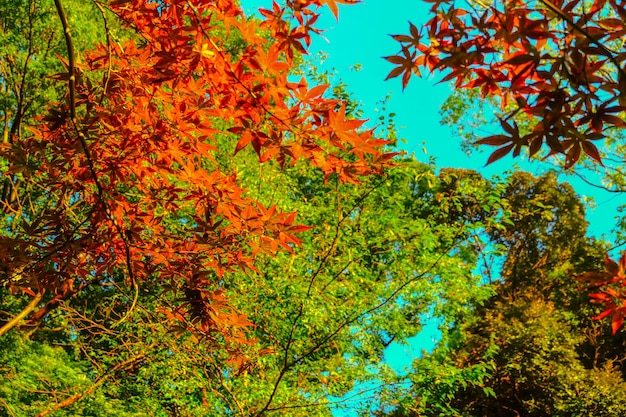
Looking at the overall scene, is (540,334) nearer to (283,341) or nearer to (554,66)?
(283,341)

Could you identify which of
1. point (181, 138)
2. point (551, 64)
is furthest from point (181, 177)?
point (551, 64)

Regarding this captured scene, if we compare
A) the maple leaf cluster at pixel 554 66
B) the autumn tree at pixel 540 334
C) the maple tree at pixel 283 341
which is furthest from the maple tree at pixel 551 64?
the autumn tree at pixel 540 334

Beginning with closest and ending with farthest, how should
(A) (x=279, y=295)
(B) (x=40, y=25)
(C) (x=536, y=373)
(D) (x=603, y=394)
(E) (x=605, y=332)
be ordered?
(A) (x=279, y=295), (B) (x=40, y=25), (D) (x=603, y=394), (C) (x=536, y=373), (E) (x=605, y=332)

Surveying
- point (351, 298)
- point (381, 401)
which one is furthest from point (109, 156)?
point (351, 298)

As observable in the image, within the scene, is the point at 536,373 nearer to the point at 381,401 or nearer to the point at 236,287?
the point at 381,401

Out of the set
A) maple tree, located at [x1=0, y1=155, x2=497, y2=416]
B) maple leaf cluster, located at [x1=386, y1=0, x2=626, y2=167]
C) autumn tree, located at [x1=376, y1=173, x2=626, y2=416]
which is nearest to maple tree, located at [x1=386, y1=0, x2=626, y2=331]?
maple leaf cluster, located at [x1=386, y1=0, x2=626, y2=167]

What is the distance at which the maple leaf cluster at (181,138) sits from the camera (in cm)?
166

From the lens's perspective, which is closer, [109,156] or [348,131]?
[348,131]

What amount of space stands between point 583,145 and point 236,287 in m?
4.42

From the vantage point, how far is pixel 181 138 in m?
2.29

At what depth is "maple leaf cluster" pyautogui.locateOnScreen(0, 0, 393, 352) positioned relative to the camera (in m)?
1.66

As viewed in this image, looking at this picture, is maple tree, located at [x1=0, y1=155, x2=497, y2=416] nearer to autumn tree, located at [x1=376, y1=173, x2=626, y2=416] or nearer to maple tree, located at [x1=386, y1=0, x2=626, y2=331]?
autumn tree, located at [x1=376, y1=173, x2=626, y2=416]

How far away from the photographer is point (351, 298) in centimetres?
585

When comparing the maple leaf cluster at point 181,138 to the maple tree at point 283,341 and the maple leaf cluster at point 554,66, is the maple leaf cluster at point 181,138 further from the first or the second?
the maple tree at point 283,341
